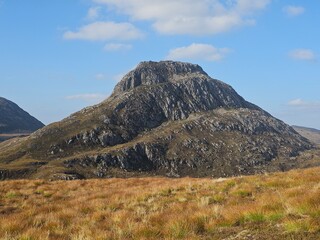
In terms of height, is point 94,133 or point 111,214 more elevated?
point 94,133

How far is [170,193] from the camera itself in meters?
18.8

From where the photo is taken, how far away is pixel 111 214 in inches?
533

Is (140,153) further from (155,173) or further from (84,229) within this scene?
(84,229)

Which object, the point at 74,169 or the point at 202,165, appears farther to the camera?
the point at 202,165

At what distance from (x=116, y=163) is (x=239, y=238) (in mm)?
162637

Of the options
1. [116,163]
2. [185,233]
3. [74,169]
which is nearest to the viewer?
[185,233]

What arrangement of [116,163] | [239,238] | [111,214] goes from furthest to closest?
1. [116,163]
2. [111,214]
3. [239,238]

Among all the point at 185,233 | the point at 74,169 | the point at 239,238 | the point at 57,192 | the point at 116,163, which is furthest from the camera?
the point at 116,163

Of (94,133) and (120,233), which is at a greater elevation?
(94,133)

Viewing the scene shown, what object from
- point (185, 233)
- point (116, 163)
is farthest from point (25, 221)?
point (116, 163)

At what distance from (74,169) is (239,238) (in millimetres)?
149895

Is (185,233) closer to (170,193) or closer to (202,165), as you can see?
(170,193)

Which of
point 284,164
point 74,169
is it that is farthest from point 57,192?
point 284,164

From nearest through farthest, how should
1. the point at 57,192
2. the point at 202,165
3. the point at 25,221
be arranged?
1. the point at 25,221
2. the point at 57,192
3. the point at 202,165
